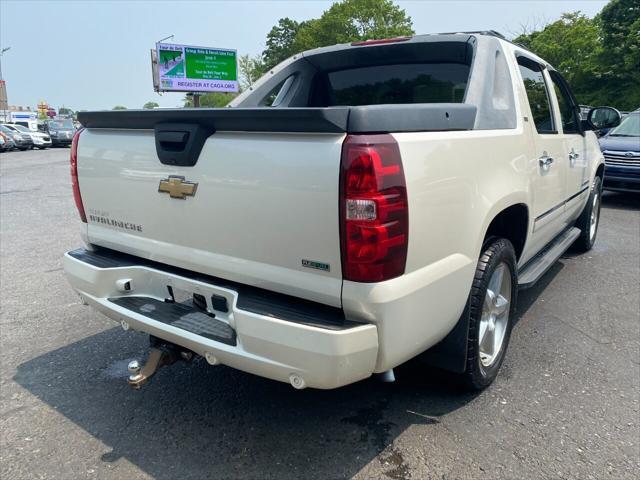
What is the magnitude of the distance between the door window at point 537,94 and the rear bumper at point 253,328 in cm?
227

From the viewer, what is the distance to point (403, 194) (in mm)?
1992

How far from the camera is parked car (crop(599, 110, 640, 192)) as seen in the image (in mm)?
8945

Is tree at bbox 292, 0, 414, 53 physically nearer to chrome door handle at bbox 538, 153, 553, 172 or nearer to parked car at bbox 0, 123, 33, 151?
parked car at bbox 0, 123, 33, 151

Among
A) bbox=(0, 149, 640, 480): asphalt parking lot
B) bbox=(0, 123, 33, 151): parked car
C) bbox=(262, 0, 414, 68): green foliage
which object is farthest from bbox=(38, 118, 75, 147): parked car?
bbox=(0, 149, 640, 480): asphalt parking lot

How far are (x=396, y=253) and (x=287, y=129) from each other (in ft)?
2.16

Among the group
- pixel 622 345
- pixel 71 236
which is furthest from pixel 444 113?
pixel 71 236

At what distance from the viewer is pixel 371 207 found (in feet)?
6.33

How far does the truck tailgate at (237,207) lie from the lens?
2020 mm

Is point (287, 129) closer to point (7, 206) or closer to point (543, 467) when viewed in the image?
point (543, 467)

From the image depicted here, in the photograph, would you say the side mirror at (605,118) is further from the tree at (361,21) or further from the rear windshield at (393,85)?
the tree at (361,21)

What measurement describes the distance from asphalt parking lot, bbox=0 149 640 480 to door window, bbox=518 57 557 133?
1.50 meters

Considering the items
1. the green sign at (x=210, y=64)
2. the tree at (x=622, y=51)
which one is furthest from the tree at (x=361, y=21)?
the tree at (x=622, y=51)

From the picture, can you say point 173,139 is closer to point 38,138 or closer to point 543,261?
point 543,261

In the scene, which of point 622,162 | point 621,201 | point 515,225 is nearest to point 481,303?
point 515,225
